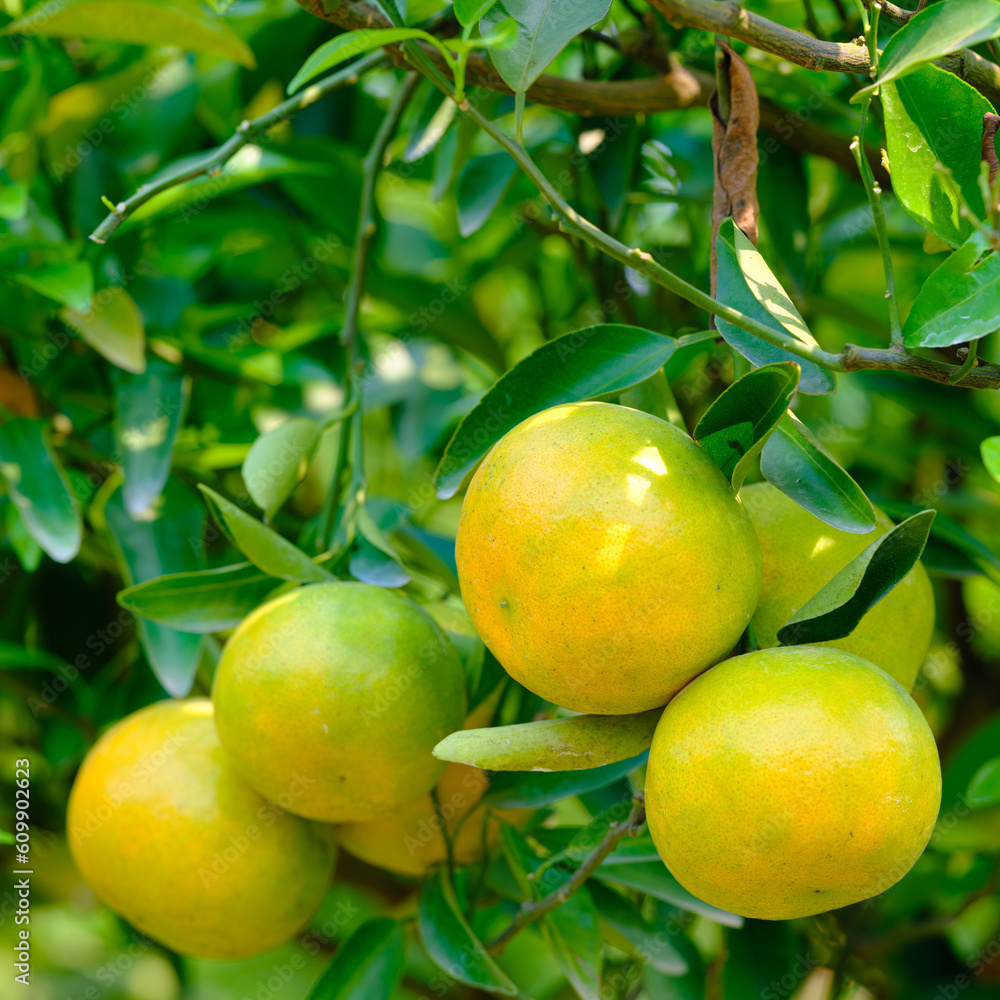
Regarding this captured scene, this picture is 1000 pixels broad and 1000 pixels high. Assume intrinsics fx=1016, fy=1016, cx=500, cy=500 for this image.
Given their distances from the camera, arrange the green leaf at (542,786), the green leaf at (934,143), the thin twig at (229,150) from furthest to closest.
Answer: the green leaf at (542,786) < the thin twig at (229,150) < the green leaf at (934,143)

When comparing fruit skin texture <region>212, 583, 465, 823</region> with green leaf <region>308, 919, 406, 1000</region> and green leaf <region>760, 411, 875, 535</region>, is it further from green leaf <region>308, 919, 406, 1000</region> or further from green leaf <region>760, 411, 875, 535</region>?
green leaf <region>760, 411, 875, 535</region>

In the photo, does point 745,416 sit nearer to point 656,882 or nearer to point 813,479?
point 813,479

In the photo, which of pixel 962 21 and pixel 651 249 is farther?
pixel 651 249

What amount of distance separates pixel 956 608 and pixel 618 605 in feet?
3.89

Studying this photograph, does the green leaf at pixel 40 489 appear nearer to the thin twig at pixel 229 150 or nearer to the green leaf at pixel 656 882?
the thin twig at pixel 229 150

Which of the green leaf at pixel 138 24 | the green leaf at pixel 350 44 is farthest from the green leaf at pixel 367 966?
the green leaf at pixel 138 24

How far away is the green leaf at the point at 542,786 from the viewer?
35.8 inches

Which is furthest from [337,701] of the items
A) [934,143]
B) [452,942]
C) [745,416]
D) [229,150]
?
[934,143]

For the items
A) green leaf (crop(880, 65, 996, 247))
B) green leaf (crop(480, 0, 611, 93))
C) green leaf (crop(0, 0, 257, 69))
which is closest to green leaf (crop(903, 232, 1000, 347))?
green leaf (crop(880, 65, 996, 247))

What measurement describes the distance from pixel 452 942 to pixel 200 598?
15.5 inches

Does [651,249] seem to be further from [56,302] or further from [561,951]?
[561,951]

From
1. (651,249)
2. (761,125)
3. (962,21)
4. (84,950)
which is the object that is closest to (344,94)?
(651,249)

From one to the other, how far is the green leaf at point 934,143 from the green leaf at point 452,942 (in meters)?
0.67

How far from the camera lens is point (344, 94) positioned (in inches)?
60.4
